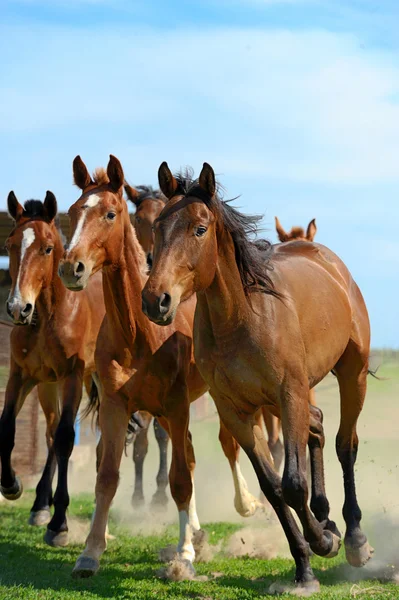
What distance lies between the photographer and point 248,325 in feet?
19.8

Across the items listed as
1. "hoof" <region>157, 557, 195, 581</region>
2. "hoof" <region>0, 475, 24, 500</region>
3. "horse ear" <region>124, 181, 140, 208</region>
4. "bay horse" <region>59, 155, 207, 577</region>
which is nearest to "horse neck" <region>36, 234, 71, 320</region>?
"hoof" <region>0, 475, 24, 500</region>

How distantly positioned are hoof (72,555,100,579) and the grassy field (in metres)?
0.07

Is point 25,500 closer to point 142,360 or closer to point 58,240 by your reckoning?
point 58,240

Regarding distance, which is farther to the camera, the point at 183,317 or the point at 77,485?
the point at 77,485

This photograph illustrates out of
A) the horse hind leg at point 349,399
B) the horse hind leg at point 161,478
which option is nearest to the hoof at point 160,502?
the horse hind leg at point 161,478

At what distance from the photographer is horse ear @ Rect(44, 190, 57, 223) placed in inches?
339

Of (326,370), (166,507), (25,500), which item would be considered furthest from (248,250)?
(25,500)

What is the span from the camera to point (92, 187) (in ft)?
23.3

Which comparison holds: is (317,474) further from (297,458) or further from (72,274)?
(72,274)

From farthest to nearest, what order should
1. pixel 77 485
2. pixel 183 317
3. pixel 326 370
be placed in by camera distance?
pixel 77 485, pixel 183 317, pixel 326 370

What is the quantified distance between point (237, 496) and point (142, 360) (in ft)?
8.60

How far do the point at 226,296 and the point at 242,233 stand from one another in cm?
45

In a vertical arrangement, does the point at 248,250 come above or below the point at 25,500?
above

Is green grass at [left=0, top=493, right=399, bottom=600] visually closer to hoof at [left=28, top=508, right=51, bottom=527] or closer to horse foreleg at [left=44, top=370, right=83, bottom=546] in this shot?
horse foreleg at [left=44, top=370, right=83, bottom=546]
